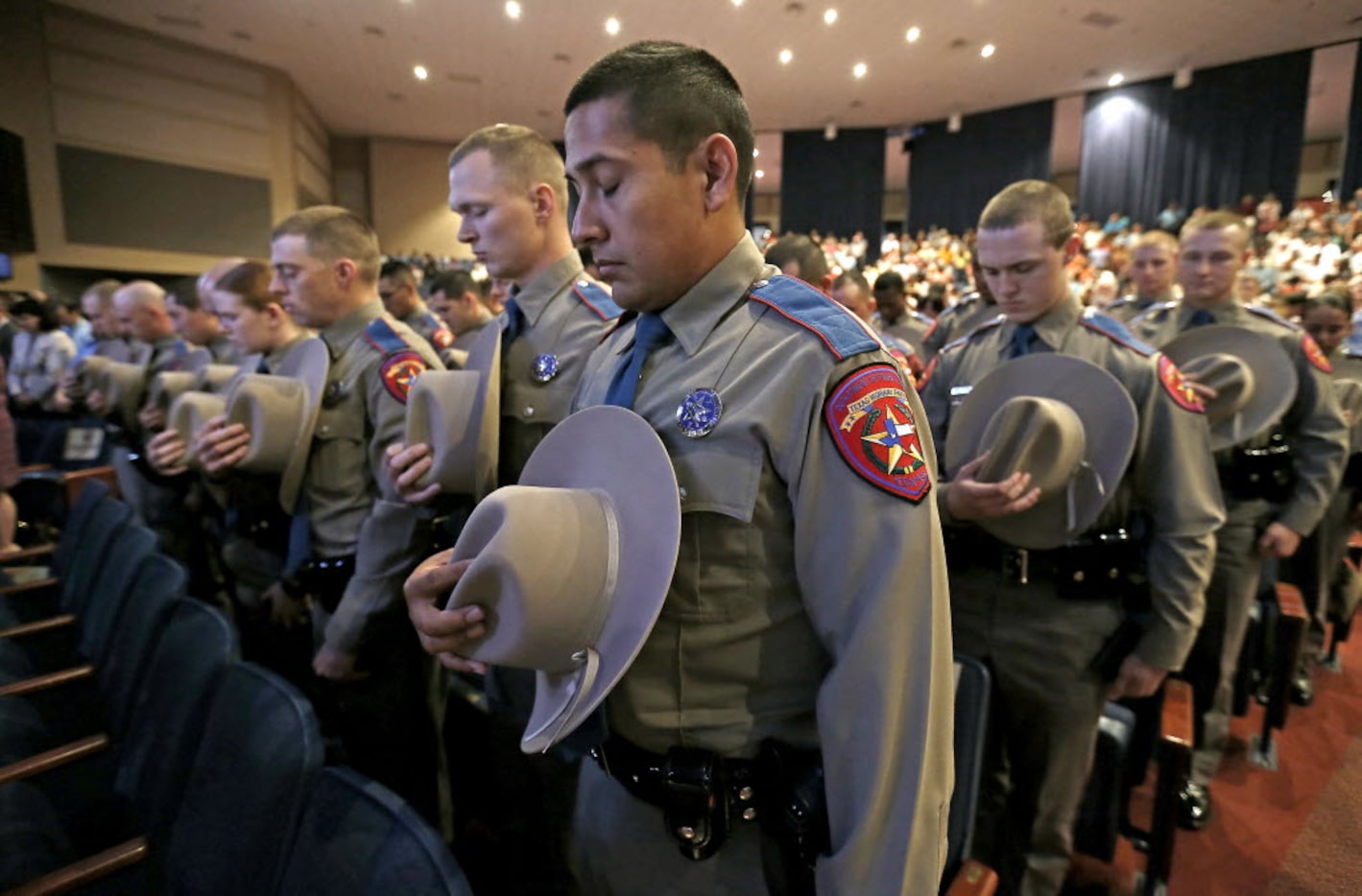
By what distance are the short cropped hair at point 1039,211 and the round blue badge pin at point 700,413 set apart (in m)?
1.17

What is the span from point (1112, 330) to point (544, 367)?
4.29ft

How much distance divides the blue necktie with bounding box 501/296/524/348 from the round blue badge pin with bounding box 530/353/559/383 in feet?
0.32

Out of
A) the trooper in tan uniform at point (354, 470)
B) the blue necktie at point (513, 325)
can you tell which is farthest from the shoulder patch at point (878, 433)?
the trooper in tan uniform at point (354, 470)

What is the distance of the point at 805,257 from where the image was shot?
2.85 metres

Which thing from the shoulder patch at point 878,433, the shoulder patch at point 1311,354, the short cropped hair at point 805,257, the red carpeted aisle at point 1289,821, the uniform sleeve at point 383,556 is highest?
the short cropped hair at point 805,257

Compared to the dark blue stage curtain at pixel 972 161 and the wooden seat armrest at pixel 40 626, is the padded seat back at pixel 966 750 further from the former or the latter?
the dark blue stage curtain at pixel 972 161

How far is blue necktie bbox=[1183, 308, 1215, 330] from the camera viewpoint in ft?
8.74

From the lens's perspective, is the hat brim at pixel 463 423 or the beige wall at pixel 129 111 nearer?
the hat brim at pixel 463 423

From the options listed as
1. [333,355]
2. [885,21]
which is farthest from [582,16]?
[333,355]

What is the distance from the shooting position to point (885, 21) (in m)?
9.20

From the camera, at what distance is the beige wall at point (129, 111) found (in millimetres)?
8664

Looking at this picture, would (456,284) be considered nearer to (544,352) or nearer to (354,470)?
(354,470)

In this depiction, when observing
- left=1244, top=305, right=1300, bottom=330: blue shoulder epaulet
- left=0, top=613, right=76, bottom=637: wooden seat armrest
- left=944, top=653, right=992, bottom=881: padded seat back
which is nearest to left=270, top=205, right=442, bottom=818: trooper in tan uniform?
left=0, top=613, right=76, bottom=637: wooden seat armrest

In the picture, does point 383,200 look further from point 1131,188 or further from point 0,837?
point 0,837
